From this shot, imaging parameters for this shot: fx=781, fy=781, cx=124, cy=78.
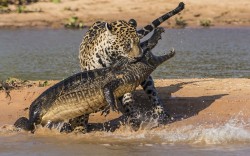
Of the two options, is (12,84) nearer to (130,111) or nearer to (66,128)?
(66,128)

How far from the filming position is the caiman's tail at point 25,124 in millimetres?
9492

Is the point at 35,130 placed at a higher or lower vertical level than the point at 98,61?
lower

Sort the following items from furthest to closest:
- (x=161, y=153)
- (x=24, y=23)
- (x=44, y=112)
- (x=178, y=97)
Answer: (x=24, y=23) → (x=178, y=97) → (x=44, y=112) → (x=161, y=153)

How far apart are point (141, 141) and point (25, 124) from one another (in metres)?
1.50

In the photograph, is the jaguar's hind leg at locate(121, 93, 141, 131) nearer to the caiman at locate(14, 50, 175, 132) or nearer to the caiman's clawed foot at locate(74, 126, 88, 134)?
the caiman at locate(14, 50, 175, 132)

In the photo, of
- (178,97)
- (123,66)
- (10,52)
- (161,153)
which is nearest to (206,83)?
(178,97)

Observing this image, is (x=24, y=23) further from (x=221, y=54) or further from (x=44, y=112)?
(x=44, y=112)

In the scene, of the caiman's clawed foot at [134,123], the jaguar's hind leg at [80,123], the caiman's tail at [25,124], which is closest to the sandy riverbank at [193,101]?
the caiman's clawed foot at [134,123]

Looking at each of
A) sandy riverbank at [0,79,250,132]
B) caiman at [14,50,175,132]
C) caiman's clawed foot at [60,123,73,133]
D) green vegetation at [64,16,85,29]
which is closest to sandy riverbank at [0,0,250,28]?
green vegetation at [64,16,85,29]

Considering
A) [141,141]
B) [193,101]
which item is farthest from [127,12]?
[141,141]

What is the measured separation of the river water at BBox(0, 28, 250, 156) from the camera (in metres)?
8.70

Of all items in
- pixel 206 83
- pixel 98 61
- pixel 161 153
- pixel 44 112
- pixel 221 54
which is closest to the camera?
pixel 161 153

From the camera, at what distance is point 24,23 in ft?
91.2

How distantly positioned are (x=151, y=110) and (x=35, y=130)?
1655 mm
